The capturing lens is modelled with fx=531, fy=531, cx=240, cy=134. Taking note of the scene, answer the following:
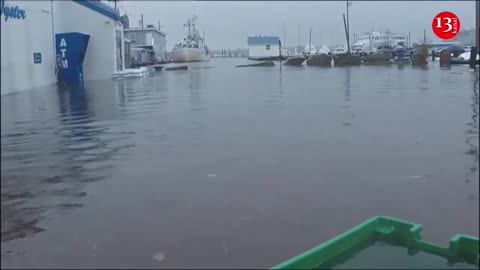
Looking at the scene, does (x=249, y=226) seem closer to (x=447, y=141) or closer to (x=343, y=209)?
(x=343, y=209)

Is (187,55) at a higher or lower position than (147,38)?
lower

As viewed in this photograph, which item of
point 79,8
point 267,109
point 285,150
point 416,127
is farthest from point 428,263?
point 79,8

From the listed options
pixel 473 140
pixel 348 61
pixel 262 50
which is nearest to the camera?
pixel 473 140

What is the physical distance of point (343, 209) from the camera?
3.74m

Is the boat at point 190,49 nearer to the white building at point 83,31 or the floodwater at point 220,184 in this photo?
the white building at point 83,31

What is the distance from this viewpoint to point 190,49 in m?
53.1

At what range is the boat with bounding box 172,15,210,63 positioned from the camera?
53016mm

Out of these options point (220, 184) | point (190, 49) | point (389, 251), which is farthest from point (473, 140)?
point (190, 49)

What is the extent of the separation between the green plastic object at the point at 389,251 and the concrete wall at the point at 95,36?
20.9 meters

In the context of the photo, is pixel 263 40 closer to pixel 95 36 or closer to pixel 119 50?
pixel 119 50

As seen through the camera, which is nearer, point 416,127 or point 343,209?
point 343,209

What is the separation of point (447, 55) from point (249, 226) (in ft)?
95.6

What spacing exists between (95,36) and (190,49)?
3061cm

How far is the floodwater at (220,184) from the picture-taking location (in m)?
3.07
